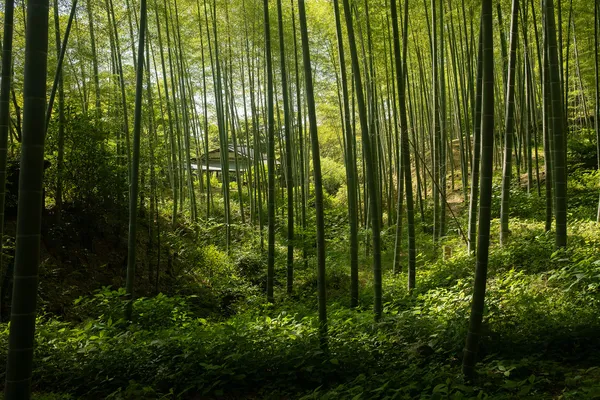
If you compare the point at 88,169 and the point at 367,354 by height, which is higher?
the point at 88,169

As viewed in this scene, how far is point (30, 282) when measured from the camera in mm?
1978

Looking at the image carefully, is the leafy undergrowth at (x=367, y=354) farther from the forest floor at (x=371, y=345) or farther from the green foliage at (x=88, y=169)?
the green foliage at (x=88, y=169)

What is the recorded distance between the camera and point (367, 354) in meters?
3.37

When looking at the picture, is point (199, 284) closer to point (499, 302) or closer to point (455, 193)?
point (499, 302)

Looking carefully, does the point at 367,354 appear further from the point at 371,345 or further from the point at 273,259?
the point at 273,259

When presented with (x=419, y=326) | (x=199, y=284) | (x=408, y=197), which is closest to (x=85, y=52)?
(x=199, y=284)

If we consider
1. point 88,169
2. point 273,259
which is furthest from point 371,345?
point 88,169

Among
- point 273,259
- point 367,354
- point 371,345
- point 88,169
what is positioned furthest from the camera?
point 88,169

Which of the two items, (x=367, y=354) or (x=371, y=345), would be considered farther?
(x=371, y=345)

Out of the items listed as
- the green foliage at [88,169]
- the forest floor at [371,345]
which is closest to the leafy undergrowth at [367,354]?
the forest floor at [371,345]

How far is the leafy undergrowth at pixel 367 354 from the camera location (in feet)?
9.04

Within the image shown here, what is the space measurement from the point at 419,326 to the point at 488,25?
2483 millimetres


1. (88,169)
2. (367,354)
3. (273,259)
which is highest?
(88,169)

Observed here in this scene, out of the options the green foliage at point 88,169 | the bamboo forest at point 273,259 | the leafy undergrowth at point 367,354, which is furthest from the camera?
the green foliage at point 88,169
